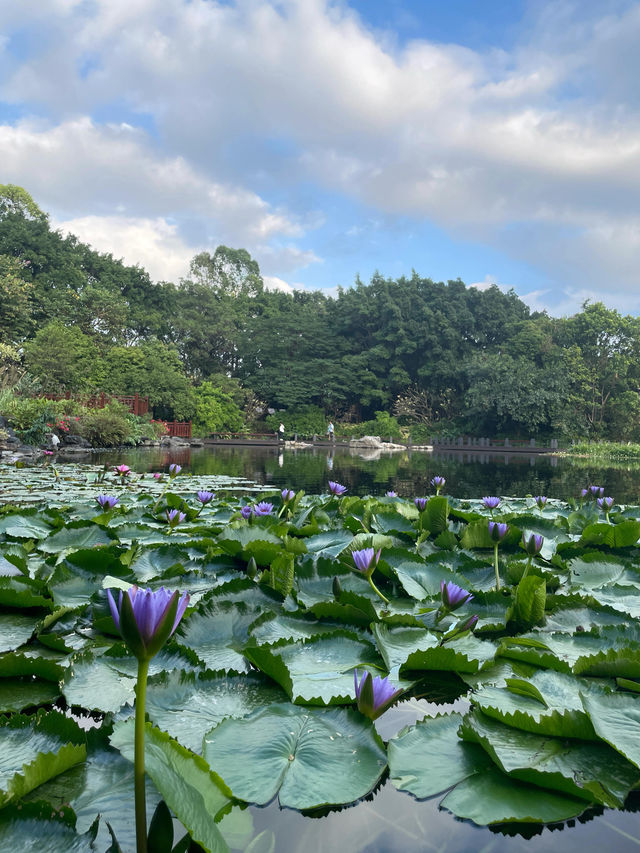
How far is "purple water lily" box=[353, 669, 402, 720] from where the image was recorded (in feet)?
2.48

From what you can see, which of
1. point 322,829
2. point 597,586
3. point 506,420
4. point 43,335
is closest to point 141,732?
point 322,829

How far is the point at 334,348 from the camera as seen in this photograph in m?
27.4

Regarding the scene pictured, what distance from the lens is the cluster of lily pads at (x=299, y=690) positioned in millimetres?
608

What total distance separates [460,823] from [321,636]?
1.43 ft

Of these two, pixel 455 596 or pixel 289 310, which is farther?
pixel 289 310

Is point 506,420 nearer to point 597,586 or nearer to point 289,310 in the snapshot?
point 289,310

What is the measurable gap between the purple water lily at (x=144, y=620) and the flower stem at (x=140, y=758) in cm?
2

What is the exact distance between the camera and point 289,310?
30.9 meters

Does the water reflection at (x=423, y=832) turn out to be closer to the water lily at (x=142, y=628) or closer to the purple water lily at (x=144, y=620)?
the water lily at (x=142, y=628)

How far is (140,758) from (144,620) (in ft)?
0.40

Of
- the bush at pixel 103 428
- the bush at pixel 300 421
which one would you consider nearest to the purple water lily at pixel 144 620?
the bush at pixel 103 428

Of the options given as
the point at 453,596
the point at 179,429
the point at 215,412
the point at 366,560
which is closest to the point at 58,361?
the point at 179,429

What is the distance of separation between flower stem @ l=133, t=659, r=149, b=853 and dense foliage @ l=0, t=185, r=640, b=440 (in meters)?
19.9

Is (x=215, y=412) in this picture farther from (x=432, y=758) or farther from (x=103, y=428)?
(x=432, y=758)
